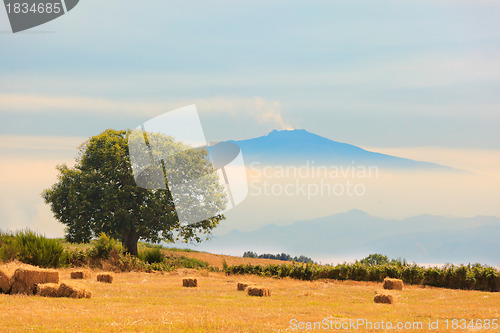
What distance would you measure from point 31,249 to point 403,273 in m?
19.2

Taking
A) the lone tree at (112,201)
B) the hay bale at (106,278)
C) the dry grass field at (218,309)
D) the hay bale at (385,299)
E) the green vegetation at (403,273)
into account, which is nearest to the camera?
the dry grass field at (218,309)

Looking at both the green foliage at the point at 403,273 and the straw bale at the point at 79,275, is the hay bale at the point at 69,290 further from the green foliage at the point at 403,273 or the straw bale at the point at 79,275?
the green foliage at the point at 403,273

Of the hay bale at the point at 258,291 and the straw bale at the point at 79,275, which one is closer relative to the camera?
the hay bale at the point at 258,291

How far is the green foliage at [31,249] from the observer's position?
23234mm

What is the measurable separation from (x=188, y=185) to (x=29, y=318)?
1247 inches

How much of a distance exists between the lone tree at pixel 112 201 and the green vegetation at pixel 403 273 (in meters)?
14.6

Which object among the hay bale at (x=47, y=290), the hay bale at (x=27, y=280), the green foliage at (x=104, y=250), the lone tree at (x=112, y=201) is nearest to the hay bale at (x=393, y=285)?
the hay bale at (x=47, y=290)

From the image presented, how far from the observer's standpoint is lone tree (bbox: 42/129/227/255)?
4053cm

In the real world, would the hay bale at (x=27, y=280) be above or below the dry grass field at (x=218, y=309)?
above

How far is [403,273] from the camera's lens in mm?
27047

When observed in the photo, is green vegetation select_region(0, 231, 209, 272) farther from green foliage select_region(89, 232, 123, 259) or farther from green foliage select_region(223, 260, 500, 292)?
green foliage select_region(223, 260, 500, 292)

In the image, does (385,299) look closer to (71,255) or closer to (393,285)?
(393,285)

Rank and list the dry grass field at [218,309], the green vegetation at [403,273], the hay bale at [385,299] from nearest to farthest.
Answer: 1. the dry grass field at [218,309]
2. the hay bale at [385,299]
3. the green vegetation at [403,273]

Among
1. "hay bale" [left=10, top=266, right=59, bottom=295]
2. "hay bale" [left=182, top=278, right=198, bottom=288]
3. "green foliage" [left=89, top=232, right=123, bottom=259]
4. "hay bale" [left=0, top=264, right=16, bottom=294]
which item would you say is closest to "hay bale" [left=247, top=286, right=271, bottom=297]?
"hay bale" [left=182, top=278, right=198, bottom=288]
